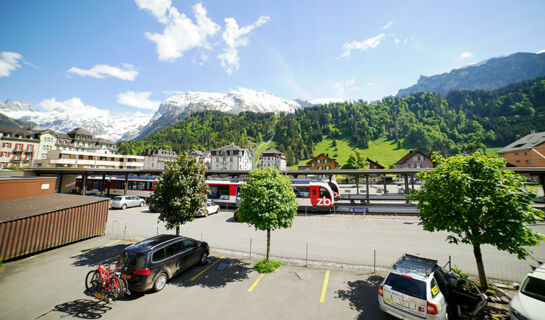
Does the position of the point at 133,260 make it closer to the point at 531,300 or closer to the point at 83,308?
the point at 83,308

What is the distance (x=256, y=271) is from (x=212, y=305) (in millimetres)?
2878

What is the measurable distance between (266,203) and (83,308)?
7093mm

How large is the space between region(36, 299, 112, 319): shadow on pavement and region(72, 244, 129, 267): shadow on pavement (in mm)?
3357

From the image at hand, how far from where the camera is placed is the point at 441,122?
521 ft

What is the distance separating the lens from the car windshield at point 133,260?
7.64 meters

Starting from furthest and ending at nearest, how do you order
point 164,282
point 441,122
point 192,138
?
point 192,138
point 441,122
point 164,282

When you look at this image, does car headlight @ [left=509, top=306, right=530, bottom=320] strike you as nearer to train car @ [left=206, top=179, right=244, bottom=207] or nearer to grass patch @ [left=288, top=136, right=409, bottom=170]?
train car @ [left=206, top=179, right=244, bottom=207]

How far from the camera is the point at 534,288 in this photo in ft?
20.2

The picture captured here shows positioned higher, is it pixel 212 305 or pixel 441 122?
pixel 441 122

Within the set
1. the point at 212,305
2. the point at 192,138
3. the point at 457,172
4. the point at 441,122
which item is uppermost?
the point at 441,122

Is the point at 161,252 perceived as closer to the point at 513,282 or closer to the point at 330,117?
the point at 513,282

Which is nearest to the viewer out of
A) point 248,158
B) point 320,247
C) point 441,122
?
point 320,247

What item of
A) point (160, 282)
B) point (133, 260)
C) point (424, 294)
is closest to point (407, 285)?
point (424, 294)

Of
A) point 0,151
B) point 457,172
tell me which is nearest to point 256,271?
point 457,172
